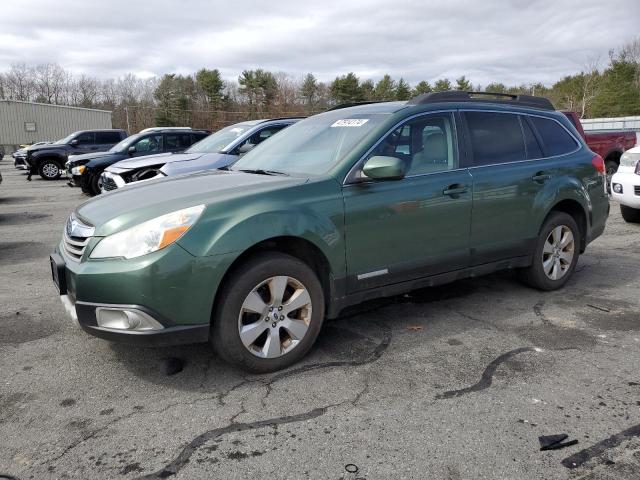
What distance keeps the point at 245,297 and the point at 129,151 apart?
11.3 metres

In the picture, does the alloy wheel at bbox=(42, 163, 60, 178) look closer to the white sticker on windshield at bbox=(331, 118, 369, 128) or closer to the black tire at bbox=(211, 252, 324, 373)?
the white sticker on windshield at bbox=(331, 118, 369, 128)

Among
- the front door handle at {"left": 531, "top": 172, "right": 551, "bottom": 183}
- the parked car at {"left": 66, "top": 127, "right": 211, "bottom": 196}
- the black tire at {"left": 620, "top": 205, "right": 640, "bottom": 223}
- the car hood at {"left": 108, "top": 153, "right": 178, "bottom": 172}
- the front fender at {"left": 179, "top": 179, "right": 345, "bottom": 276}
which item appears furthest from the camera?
the parked car at {"left": 66, "top": 127, "right": 211, "bottom": 196}

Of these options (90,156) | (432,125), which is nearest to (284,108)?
(90,156)

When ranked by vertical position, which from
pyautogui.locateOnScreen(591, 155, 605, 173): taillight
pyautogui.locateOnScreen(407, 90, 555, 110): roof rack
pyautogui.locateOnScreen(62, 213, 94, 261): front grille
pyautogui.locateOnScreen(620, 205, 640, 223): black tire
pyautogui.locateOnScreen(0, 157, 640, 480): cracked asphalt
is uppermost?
pyautogui.locateOnScreen(407, 90, 555, 110): roof rack

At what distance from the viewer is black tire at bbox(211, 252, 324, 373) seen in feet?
10.4

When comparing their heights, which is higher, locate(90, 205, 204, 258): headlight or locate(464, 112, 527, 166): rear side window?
locate(464, 112, 527, 166): rear side window

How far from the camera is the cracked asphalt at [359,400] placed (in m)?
2.48

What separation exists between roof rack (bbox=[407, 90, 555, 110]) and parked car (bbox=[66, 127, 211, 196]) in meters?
9.99

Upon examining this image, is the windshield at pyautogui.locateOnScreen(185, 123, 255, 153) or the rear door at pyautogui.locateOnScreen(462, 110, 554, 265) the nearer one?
the rear door at pyautogui.locateOnScreen(462, 110, 554, 265)

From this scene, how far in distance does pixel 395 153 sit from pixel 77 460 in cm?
282

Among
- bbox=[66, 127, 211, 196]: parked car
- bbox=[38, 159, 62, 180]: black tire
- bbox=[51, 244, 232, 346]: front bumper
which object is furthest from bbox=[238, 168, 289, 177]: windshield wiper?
bbox=[38, 159, 62, 180]: black tire

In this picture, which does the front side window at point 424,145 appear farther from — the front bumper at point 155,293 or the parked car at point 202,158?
the parked car at point 202,158

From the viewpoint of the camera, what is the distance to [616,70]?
52625 mm

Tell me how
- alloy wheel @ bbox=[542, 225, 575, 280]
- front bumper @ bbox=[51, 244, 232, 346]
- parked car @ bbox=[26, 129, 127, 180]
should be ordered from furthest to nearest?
parked car @ bbox=[26, 129, 127, 180] → alloy wheel @ bbox=[542, 225, 575, 280] → front bumper @ bbox=[51, 244, 232, 346]
